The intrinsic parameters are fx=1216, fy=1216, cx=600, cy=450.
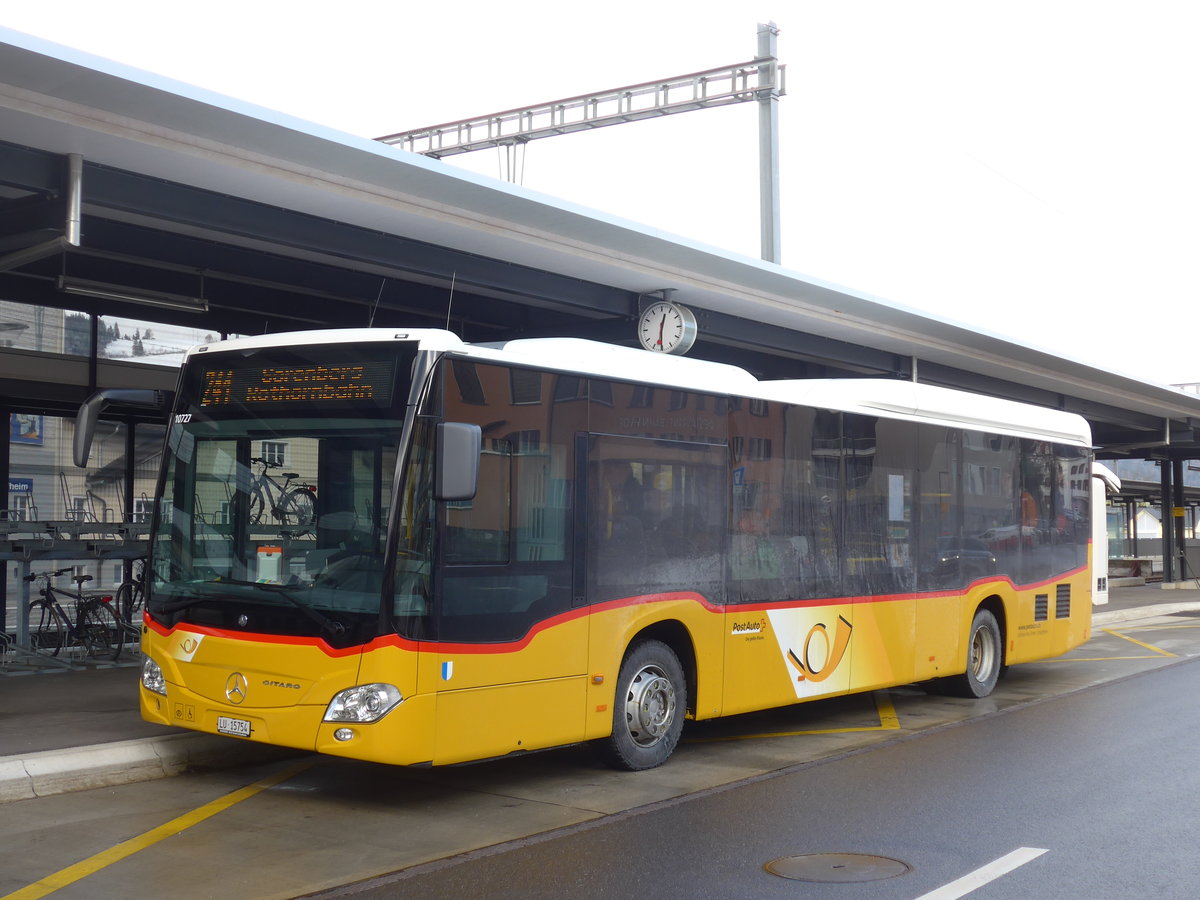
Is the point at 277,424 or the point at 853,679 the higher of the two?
the point at 277,424

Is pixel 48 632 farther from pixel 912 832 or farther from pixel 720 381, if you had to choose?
pixel 912 832

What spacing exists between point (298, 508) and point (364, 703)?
4.31ft

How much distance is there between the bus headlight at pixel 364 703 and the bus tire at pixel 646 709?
1964 millimetres

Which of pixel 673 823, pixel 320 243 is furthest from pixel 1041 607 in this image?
pixel 320 243

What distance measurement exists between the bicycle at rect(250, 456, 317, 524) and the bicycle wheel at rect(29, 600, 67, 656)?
728cm

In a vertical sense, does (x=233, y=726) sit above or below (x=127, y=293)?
below

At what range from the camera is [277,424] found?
26.5ft

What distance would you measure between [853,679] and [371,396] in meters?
5.65

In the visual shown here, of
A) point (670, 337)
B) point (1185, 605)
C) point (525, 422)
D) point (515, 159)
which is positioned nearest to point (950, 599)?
point (670, 337)

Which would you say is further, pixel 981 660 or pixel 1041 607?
pixel 1041 607

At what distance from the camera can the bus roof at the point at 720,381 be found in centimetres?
801

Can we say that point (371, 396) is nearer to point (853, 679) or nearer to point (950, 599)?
point (853, 679)

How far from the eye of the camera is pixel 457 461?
732 centimetres

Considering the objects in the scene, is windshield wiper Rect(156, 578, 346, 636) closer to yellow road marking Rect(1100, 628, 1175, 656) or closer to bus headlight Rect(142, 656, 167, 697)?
bus headlight Rect(142, 656, 167, 697)
